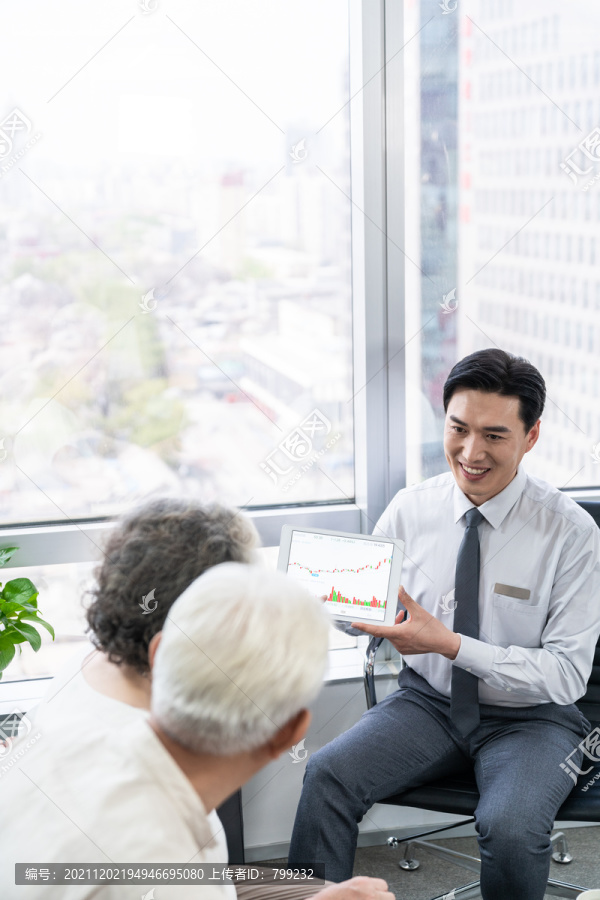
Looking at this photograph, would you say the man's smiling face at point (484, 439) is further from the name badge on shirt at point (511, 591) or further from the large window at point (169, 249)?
the large window at point (169, 249)

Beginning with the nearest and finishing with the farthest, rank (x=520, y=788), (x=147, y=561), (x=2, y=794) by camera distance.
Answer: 1. (x=2, y=794)
2. (x=147, y=561)
3. (x=520, y=788)

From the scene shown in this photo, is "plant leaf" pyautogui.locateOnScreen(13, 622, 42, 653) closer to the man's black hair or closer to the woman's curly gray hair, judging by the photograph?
the woman's curly gray hair

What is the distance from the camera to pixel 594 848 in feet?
8.31

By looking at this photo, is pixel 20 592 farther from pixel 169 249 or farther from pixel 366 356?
pixel 366 356

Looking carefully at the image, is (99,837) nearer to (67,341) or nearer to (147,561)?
(147,561)

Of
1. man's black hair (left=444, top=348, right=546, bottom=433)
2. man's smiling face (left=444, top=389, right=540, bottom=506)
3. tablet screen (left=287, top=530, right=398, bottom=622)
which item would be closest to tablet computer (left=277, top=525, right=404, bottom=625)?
tablet screen (left=287, top=530, right=398, bottom=622)

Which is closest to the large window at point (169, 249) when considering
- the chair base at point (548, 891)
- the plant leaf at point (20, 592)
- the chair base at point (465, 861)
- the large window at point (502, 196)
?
the large window at point (502, 196)

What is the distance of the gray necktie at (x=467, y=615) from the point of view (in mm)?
2068

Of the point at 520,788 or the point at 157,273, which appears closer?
the point at 520,788

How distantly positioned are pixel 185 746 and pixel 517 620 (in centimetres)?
132

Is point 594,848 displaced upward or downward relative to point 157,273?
downward

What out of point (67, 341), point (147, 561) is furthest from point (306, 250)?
point (147, 561)

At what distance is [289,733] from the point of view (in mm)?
1040

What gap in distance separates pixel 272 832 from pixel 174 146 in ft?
7.11
